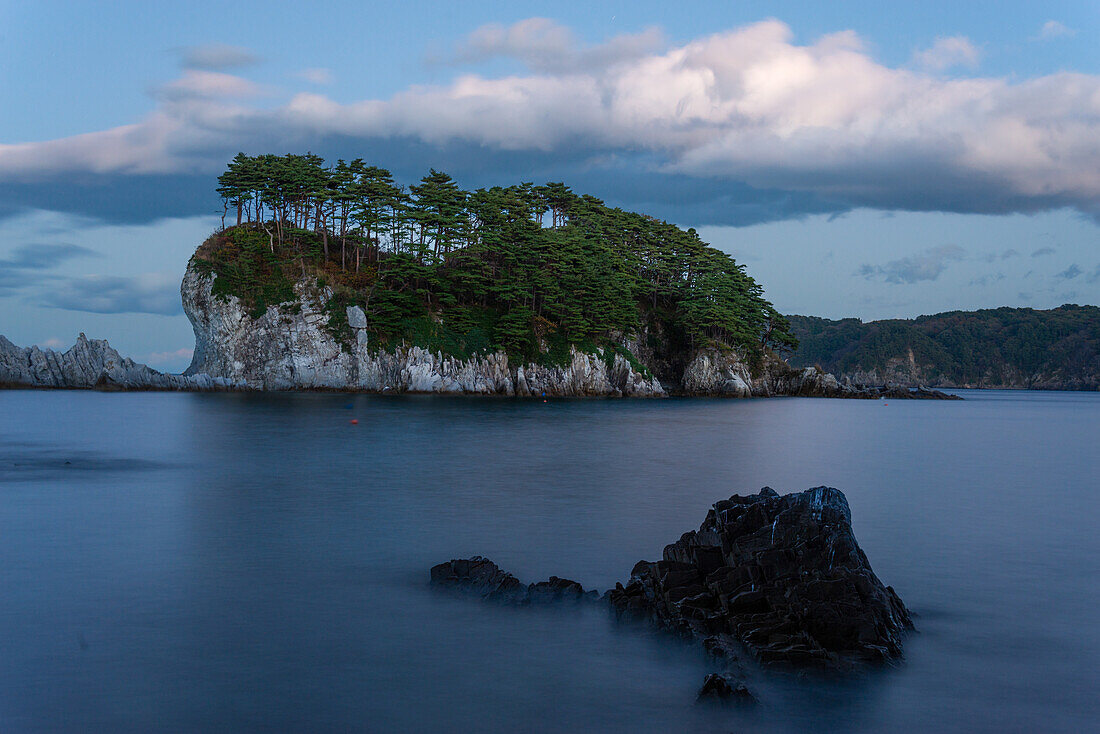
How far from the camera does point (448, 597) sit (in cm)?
1369

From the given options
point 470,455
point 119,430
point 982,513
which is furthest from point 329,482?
point 119,430

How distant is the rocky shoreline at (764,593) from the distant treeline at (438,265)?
7383 centimetres

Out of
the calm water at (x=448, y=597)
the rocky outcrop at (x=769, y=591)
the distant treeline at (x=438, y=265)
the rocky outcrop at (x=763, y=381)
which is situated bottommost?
the calm water at (x=448, y=597)

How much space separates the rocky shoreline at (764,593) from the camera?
1091 cm

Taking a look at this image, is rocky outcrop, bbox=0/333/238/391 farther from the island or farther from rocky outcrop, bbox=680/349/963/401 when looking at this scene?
rocky outcrop, bbox=680/349/963/401

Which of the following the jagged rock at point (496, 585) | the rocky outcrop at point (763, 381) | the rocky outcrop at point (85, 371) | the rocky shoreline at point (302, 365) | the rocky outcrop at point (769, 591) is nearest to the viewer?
the rocky outcrop at point (769, 591)

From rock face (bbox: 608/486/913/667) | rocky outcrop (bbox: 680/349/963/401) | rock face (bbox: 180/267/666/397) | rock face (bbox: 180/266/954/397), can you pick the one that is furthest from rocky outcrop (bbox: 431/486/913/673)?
rocky outcrop (bbox: 680/349/963/401)

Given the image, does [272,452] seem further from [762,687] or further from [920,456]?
[920,456]

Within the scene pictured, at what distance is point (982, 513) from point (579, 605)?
661 inches

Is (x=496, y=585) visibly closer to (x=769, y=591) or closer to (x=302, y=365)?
(x=769, y=591)

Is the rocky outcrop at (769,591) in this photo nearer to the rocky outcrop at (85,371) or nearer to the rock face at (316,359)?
the rock face at (316,359)

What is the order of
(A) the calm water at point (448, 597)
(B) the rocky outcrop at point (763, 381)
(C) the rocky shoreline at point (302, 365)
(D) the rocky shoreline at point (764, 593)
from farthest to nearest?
(B) the rocky outcrop at point (763, 381) → (C) the rocky shoreline at point (302, 365) → (D) the rocky shoreline at point (764, 593) → (A) the calm water at point (448, 597)

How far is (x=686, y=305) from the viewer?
10381 cm

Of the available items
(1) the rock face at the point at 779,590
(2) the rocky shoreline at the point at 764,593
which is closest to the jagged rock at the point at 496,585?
(2) the rocky shoreline at the point at 764,593
